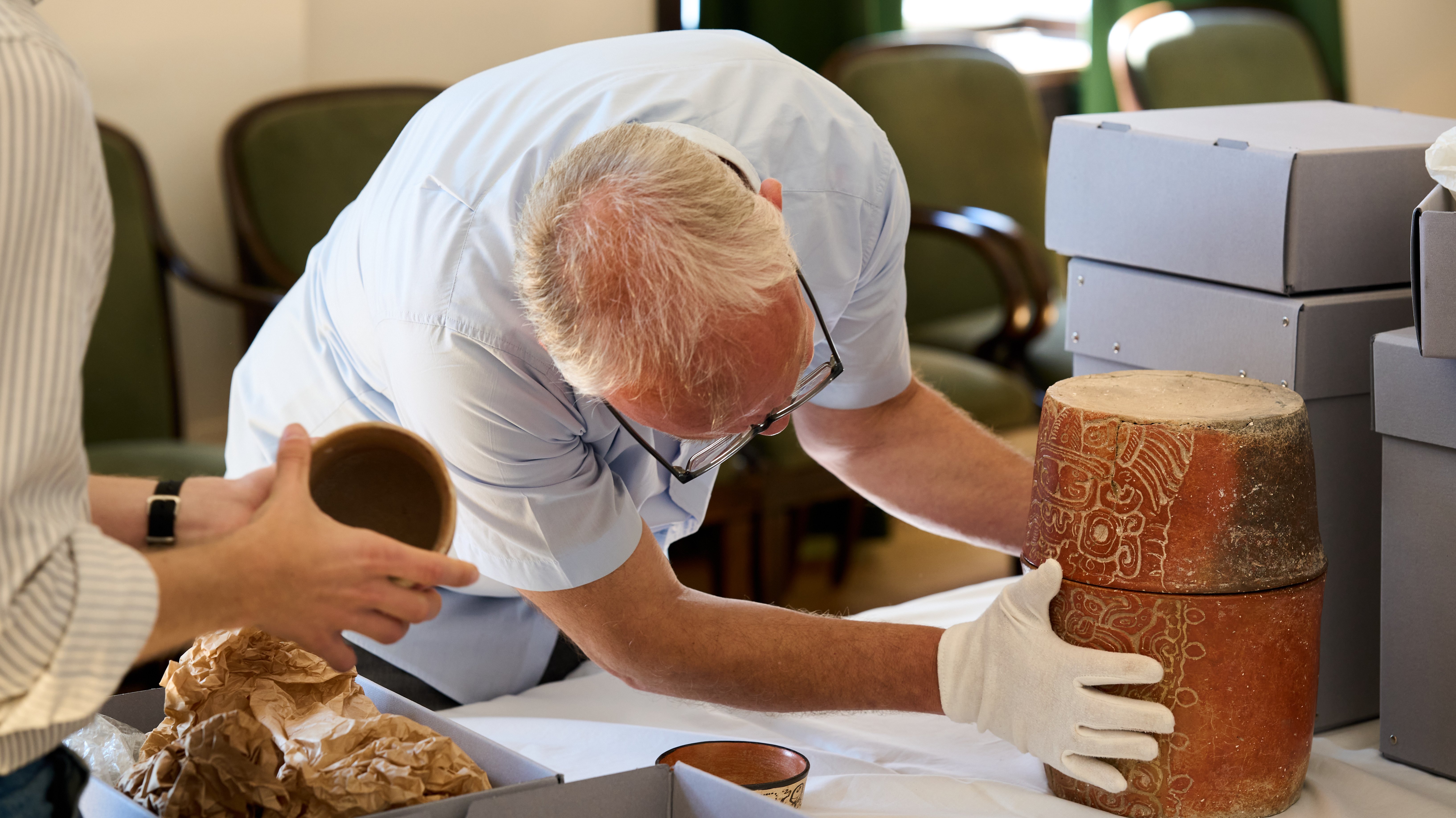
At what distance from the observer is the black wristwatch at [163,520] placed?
0.74m

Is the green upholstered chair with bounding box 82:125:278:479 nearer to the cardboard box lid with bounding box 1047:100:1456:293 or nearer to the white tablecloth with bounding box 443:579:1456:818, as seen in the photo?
the white tablecloth with bounding box 443:579:1456:818

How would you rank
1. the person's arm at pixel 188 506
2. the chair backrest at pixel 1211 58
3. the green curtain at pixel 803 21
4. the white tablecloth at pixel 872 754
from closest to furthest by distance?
1. the person's arm at pixel 188 506
2. the white tablecloth at pixel 872 754
3. the green curtain at pixel 803 21
4. the chair backrest at pixel 1211 58

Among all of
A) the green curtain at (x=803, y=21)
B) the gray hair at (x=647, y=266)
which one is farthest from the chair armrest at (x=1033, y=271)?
the gray hair at (x=647, y=266)

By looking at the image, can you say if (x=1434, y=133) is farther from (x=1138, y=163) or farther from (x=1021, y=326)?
(x=1021, y=326)

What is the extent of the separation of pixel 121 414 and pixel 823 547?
1610mm

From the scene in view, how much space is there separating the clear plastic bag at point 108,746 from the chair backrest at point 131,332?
4.66 feet

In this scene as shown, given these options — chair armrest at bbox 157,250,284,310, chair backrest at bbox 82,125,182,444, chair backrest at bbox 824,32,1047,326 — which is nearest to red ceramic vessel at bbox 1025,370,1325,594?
chair armrest at bbox 157,250,284,310

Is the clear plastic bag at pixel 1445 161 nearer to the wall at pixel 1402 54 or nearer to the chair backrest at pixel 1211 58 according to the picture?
the chair backrest at pixel 1211 58

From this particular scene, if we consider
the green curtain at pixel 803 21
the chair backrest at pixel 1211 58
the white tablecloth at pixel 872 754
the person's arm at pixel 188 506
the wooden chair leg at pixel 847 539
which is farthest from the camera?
the chair backrest at pixel 1211 58

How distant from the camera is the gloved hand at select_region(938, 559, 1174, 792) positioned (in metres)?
0.95

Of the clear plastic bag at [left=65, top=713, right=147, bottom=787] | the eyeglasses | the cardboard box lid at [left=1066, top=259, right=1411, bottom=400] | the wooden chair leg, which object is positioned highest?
the cardboard box lid at [left=1066, top=259, right=1411, bottom=400]

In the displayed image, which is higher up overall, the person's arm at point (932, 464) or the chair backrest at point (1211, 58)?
the chair backrest at point (1211, 58)

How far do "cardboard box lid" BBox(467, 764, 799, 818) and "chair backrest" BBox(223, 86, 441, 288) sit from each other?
1.69 meters

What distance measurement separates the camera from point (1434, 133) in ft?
3.97
